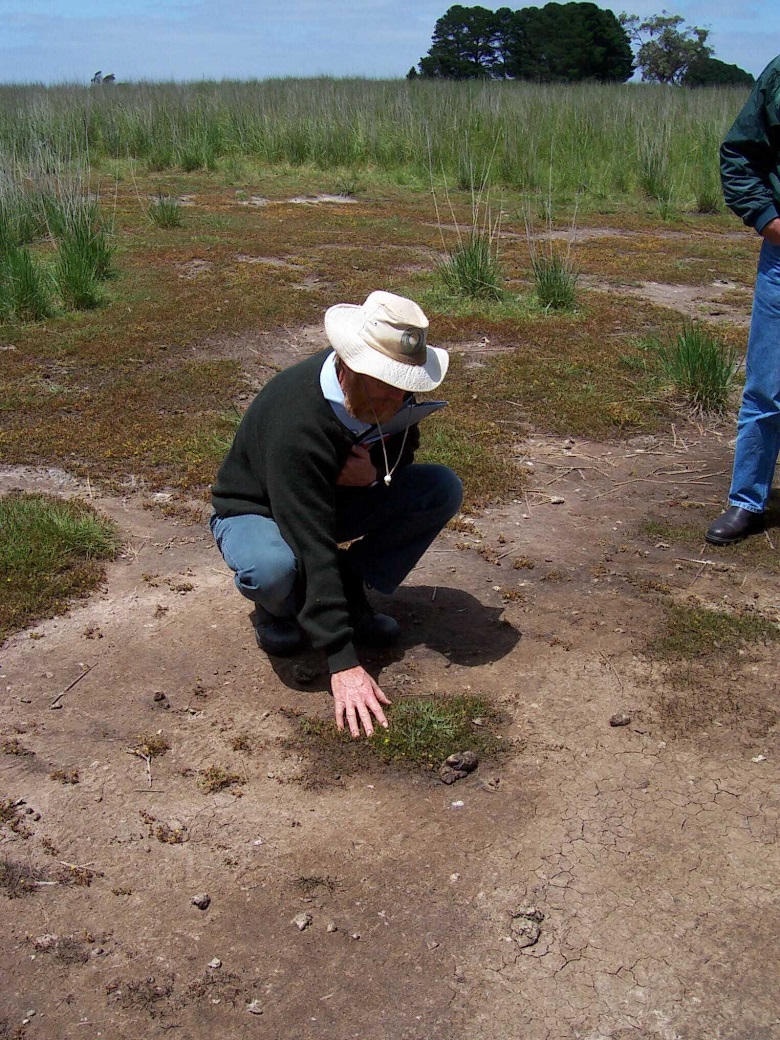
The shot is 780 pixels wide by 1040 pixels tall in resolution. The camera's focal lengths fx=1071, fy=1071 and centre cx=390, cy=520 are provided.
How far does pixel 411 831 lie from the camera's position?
115 inches

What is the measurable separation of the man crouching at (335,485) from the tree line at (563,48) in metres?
37.6

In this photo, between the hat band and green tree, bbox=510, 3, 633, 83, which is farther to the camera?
green tree, bbox=510, 3, 633, 83

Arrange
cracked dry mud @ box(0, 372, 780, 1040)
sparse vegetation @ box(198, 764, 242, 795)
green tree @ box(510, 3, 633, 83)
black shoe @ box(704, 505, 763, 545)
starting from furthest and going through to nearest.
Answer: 1. green tree @ box(510, 3, 633, 83)
2. black shoe @ box(704, 505, 763, 545)
3. sparse vegetation @ box(198, 764, 242, 795)
4. cracked dry mud @ box(0, 372, 780, 1040)

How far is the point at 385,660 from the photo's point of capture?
3707 millimetres

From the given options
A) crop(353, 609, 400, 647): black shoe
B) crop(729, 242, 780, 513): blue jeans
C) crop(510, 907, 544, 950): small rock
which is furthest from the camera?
crop(729, 242, 780, 513): blue jeans

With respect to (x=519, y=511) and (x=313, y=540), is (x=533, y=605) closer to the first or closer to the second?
(x=519, y=511)

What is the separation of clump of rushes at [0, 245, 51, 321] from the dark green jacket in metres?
5.00

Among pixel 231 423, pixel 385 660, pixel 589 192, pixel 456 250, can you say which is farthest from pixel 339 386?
pixel 589 192

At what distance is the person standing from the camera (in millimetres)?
4141

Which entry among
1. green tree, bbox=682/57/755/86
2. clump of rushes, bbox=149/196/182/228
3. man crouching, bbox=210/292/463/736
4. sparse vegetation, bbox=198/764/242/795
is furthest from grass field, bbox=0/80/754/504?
green tree, bbox=682/57/755/86

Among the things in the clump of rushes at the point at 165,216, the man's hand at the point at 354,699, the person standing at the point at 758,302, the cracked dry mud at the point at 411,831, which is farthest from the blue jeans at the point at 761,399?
the clump of rushes at the point at 165,216

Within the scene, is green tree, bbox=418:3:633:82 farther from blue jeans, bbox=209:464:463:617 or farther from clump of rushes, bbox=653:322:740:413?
blue jeans, bbox=209:464:463:617

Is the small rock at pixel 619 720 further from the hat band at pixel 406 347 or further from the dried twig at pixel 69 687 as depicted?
the dried twig at pixel 69 687

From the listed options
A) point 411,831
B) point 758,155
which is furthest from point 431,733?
point 758,155
